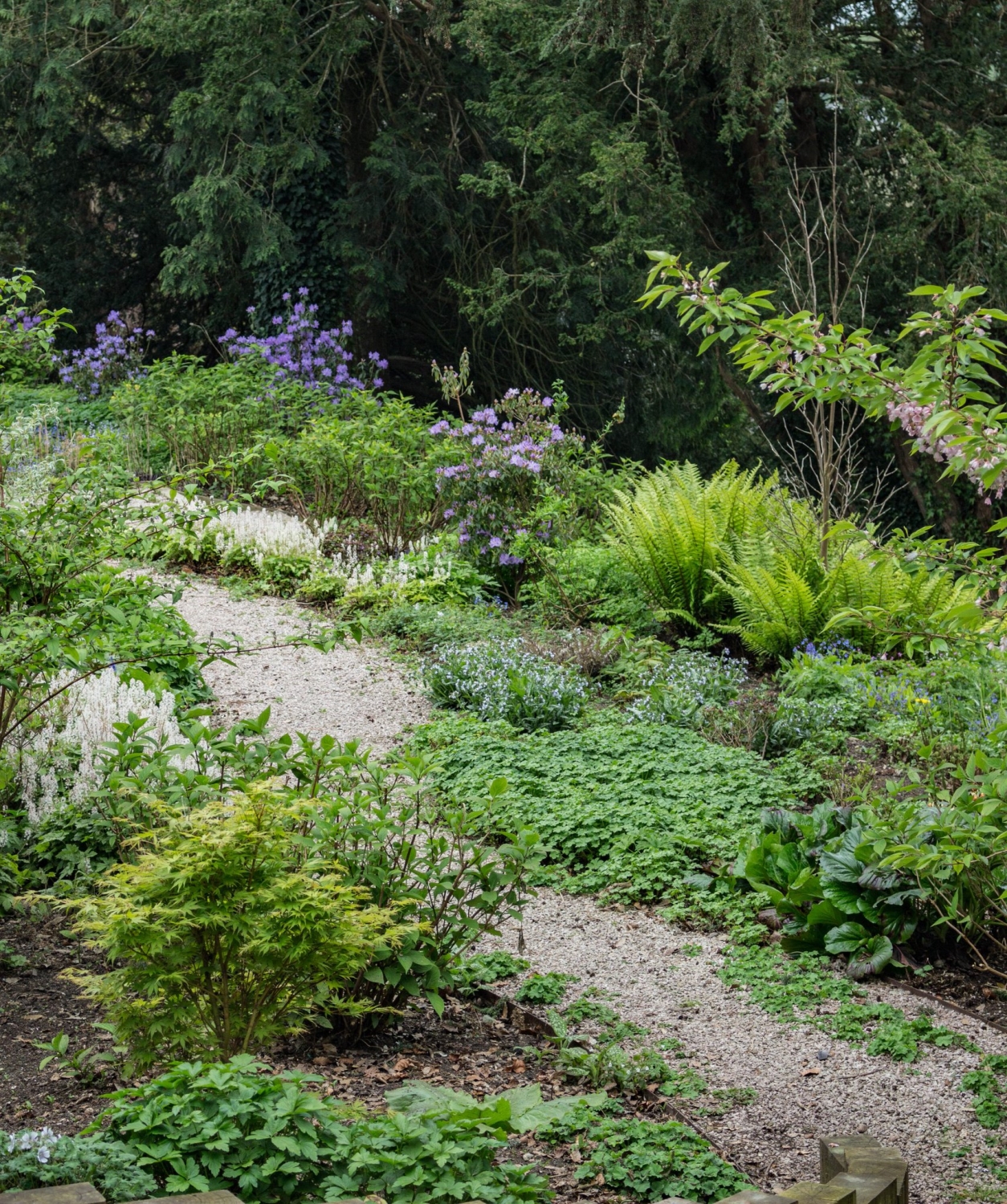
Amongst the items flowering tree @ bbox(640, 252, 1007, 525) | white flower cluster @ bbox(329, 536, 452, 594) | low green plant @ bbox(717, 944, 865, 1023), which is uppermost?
flowering tree @ bbox(640, 252, 1007, 525)

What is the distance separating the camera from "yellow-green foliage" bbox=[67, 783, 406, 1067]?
9.17 feet

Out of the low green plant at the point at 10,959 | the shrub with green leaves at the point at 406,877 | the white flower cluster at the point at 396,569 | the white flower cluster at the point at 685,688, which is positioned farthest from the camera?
the white flower cluster at the point at 396,569

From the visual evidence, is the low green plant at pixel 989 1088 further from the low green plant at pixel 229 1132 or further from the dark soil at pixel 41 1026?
the dark soil at pixel 41 1026

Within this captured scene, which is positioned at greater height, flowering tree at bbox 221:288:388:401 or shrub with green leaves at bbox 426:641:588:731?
flowering tree at bbox 221:288:388:401

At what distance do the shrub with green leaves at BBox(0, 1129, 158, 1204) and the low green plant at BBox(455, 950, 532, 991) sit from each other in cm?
165

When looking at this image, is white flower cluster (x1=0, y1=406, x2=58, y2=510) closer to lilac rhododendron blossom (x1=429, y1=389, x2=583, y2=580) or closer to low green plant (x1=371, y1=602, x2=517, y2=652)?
low green plant (x1=371, y1=602, x2=517, y2=652)

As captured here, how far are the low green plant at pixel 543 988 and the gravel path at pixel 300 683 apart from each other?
230 centimetres

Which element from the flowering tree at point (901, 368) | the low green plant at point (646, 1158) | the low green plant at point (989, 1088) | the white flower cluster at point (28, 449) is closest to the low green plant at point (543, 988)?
the low green plant at point (646, 1158)

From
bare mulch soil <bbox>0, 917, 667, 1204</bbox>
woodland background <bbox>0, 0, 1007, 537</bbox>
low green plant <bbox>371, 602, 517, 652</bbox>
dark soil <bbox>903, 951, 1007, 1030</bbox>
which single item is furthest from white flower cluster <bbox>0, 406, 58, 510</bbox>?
dark soil <bbox>903, 951, 1007, 1030</bbox>

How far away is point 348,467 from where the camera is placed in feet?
32.8

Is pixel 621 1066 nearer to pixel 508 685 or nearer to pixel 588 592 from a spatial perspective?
pixel 508 685

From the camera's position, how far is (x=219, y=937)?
2871 millimetres

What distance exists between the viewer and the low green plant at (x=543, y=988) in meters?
3.77

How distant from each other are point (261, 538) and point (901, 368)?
6817 mm
